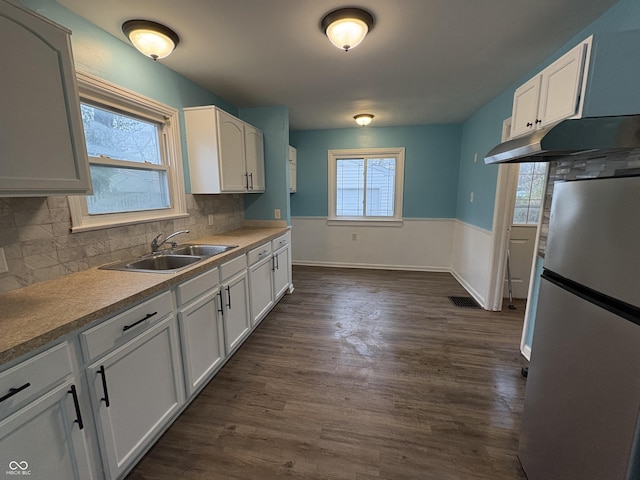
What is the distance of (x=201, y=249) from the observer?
7.73 feet

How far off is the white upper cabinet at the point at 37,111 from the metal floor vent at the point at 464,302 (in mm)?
3755

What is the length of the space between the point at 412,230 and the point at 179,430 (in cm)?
424

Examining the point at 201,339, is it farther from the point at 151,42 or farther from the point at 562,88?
the point at 562,88

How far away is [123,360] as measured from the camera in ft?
4.04

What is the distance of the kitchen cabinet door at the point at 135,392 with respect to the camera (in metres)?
1.15

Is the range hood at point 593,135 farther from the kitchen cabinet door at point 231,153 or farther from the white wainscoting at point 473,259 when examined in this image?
the kitchen cabinet door at point 231,153

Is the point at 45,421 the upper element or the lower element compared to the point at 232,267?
lower

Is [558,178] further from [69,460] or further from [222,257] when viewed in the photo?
[69,460]

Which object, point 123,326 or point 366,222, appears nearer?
point 123,326

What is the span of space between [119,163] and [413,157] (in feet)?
13.5

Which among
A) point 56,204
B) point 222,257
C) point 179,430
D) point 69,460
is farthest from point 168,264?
point 69,460

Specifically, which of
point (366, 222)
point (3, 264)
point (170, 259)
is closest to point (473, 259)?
point (366, 222)

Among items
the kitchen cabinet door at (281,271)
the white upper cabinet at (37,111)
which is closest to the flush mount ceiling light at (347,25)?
the white upper cabinet at (37,111)

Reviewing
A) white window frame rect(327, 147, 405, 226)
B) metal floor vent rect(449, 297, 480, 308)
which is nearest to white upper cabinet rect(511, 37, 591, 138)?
metal floor vent rect(449, 297, 480, 308)
